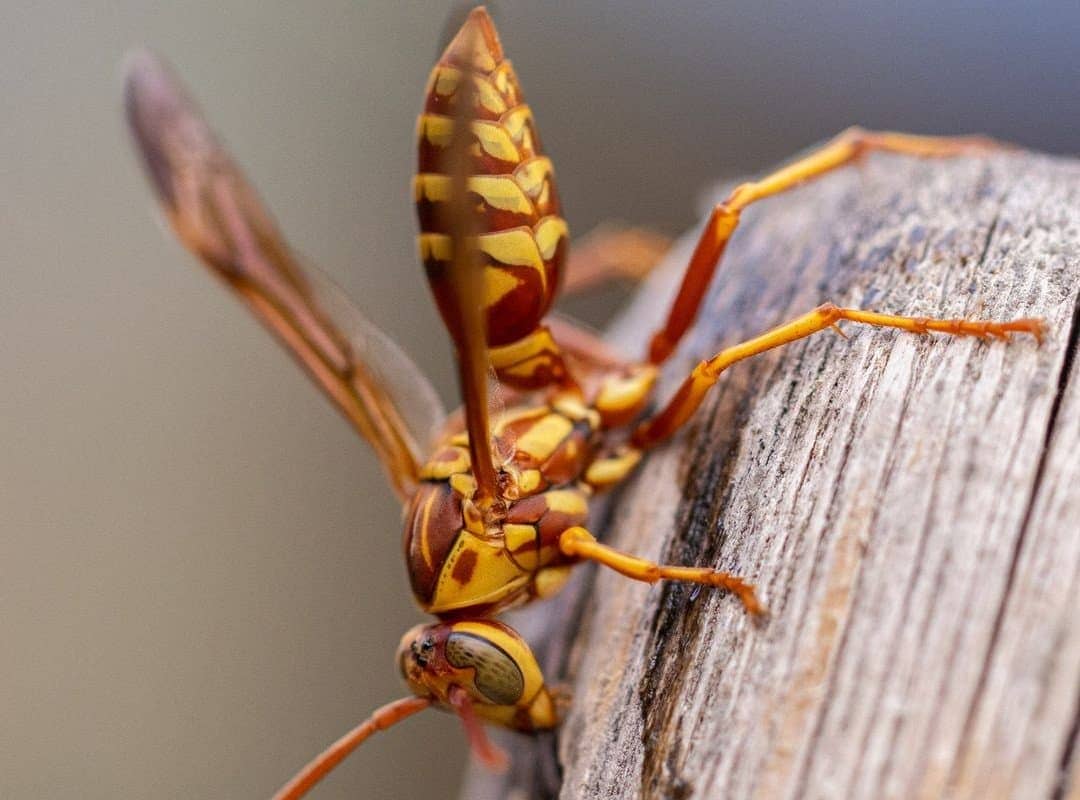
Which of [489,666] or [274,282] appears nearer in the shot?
[489,666]

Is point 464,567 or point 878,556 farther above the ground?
point 878,556

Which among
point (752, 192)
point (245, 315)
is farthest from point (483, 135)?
point (245, 315)

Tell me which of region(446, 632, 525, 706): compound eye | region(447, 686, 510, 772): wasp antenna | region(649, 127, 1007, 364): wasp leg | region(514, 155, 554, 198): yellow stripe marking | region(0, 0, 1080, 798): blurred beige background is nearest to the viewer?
region(447, 686, 510, 772): wasp antenna

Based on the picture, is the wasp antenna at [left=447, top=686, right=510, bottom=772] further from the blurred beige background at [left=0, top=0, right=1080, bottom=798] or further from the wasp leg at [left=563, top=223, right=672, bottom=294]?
the blurred beige background at [left=0, top=0, right=1080, bottom=798]

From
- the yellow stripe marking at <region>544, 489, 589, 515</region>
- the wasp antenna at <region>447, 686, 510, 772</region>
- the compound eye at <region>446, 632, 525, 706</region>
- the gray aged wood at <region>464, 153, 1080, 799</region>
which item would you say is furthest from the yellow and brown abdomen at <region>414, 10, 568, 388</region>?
the wasp antenna at <region>447, 686, 510, 772</region>

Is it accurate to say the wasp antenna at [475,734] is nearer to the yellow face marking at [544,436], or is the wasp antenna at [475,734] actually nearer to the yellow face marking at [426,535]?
the yellow face marking at [426,535]

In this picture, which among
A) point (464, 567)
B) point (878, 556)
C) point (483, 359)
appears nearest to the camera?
point (878, 556)

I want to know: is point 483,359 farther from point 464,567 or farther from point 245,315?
point 245,315
